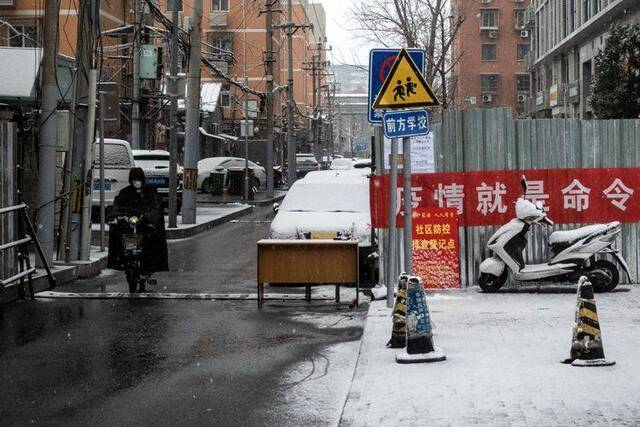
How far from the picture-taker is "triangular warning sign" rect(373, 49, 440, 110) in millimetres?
11117

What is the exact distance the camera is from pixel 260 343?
1045 centimetres

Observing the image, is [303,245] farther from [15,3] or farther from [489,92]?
[489,92]

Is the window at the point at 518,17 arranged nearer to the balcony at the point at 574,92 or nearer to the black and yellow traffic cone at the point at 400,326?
the balcony at the point at 574,92

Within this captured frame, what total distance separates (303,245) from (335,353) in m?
3.54

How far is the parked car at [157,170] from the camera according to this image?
30281 mm

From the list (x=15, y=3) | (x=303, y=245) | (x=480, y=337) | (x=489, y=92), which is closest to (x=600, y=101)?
(x=303, y=245)

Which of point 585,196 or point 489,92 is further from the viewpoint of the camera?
point 489,92

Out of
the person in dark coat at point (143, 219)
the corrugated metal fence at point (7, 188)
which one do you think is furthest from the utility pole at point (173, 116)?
the corrugated metal fence at point (7, 188)

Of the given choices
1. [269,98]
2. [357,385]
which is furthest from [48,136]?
[269,98]

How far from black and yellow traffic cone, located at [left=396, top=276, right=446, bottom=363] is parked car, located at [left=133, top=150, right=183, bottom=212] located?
70.4 ft

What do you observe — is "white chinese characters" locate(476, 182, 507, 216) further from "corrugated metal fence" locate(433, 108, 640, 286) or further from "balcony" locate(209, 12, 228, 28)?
"balcony" locate(209, 12, 228, 28)

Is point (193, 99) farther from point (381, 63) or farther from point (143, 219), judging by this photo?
point (381, 63)

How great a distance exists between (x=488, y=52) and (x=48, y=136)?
85361mm

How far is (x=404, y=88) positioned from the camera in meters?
11.2
